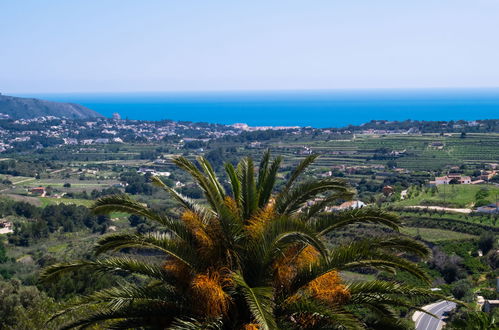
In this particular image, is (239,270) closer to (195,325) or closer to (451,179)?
(195,325)

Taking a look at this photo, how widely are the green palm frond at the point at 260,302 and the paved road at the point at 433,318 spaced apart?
15.2m

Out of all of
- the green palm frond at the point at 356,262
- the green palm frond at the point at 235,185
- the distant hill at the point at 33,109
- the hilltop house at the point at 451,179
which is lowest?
the distant hill at the point at 33,109

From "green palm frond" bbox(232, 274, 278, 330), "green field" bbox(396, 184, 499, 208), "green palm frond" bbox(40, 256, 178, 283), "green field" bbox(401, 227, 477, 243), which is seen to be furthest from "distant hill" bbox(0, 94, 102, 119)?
"green palm frond" bbox(232, 274, 278, 330)

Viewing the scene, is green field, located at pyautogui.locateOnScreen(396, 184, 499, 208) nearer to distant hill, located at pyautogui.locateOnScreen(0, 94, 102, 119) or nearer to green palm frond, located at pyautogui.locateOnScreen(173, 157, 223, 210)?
green palm frond, located at pyautogui.locateOnScreen(173, 157, 223, 210)

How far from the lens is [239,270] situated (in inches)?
209

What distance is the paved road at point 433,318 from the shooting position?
19766 mm

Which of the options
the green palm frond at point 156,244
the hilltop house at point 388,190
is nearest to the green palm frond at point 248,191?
the green palm frond at point 156,244

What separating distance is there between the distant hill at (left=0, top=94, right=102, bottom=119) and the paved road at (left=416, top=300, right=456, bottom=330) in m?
144

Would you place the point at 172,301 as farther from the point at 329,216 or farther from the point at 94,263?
the point at 329,216

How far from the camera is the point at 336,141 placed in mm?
81812

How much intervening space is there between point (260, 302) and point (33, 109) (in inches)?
6620

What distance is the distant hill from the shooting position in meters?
157

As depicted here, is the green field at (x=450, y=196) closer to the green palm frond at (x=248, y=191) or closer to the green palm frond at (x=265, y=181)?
the green palm frond at (x=265, y=181)

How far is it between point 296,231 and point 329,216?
3.10 feet
